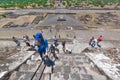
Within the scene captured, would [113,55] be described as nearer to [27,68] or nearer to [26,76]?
[27,68]

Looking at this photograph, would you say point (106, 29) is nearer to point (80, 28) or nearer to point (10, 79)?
point (80, 28)

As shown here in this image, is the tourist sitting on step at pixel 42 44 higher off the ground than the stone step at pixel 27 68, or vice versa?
the tourist sitting on step at pixel 42 44

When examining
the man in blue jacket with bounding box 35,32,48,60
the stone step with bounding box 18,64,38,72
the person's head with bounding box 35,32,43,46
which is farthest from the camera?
the stone step with bounding box 18,64,38,72

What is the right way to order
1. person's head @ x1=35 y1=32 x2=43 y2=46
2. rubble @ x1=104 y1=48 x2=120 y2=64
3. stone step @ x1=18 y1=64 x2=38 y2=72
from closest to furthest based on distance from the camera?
person's head @ x1=35 y1=32 x2=43 y2=46 → stone step @ x1=18 y1=64 x2=38 y2=72 → rubble @ x1=104 y1=48 x2=120 y2=64

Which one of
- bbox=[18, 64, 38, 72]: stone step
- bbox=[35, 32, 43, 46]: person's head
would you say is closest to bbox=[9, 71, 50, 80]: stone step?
bbox=[18, 64, 38, 72]: stone step

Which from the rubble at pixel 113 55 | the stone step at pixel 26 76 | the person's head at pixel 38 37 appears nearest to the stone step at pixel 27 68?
the stone step at pixel 26 76

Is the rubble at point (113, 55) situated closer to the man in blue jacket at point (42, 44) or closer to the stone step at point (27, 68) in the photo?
the stone step at point (27, 68)

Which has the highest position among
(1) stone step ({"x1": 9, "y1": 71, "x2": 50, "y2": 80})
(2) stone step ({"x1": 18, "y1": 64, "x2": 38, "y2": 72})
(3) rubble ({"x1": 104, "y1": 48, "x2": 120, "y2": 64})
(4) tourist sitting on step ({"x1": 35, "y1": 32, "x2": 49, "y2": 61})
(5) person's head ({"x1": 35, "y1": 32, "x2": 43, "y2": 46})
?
(5) person's head ({"x1": 35, "y1": 32, "x2": 43, "y2": 46})

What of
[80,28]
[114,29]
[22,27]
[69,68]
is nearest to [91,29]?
[80,28]

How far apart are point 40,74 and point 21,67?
1.87 meters

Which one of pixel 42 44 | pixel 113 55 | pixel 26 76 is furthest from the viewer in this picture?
pixel 113 55

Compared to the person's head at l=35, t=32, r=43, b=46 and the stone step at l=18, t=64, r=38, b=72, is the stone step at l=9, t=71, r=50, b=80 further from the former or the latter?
the person's head at l=35, t=32, r=43, b=46

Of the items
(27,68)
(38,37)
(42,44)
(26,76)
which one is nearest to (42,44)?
(42,44)

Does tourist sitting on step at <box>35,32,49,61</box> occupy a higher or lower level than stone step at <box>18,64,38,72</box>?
higher
